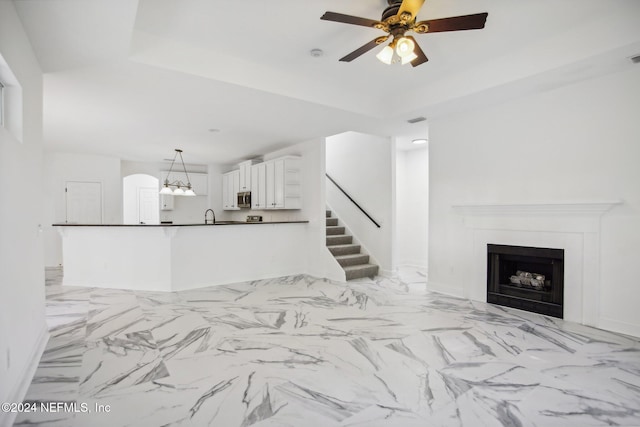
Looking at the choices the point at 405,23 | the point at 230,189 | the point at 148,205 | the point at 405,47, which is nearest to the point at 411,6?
the point at 405,23

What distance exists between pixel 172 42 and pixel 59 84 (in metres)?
1.53

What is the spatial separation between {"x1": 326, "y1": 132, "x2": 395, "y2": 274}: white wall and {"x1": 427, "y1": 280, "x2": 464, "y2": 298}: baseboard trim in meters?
1.21

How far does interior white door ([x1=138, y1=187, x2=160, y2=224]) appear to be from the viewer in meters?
9.52

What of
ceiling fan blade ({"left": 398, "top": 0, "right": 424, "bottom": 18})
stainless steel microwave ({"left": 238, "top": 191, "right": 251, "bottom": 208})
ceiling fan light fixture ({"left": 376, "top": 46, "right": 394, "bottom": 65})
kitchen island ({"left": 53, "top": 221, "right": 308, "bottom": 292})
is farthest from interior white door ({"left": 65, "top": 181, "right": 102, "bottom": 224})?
ceiling fan blade ({"left": 398, "top": 0, "right": 424, "bottom": 18})

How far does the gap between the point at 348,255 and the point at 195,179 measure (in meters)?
5.37

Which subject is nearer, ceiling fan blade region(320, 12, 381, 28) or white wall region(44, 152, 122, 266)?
ceiling fan blade region(320, 12, 381, 28)

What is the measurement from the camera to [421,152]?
7379 mm

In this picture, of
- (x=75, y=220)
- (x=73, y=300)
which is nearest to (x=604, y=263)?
(x=73, y=300)

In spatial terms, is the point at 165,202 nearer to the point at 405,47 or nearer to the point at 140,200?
the point at 140,200

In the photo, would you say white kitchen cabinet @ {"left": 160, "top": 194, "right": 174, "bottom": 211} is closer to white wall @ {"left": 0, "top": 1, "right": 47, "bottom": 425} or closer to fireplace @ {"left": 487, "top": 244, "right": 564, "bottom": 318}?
white wall @ {"left": 0, "top": 1, "right": 47, "bottom": 425}

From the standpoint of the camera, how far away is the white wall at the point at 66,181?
24.1 ft

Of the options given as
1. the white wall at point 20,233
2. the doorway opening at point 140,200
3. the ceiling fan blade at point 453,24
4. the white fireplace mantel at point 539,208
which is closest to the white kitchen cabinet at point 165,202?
the doorway opening at point 140,200

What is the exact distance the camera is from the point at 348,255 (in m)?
6.57

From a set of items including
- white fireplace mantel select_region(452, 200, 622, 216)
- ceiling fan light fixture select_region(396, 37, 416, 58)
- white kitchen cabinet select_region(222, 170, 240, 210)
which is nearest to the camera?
ceiling fan light fixture select_region(396, 37, 416, 58)
